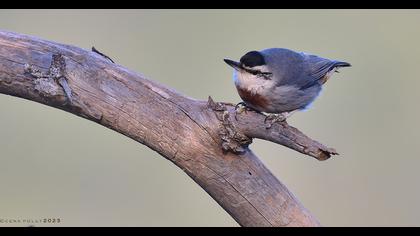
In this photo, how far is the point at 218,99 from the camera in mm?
6184

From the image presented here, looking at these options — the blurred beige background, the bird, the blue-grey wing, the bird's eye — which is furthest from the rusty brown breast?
the blurred beige background

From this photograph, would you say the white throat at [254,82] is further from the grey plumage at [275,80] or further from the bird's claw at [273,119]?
the bird's claw at [273,119]

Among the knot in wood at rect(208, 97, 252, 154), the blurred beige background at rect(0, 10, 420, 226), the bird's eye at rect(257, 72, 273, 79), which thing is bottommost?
the blurred beige background at rect(0, 10, 420, 226)

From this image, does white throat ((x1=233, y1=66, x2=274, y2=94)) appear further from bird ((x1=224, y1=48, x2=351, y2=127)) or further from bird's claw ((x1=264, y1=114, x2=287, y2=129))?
bird's claw ((x1=264, y1=114, x2=287, y2=129))

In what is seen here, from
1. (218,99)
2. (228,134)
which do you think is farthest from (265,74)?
(218,99)

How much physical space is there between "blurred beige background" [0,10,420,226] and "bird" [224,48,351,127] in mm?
1857

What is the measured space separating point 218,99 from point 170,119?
2899 millimetres

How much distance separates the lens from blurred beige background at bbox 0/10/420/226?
5695 mm

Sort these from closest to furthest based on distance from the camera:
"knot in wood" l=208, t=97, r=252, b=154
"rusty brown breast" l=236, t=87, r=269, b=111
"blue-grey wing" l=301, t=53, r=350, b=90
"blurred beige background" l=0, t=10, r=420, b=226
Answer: "knot in wood" l=208, t=97, r=252, b=154 < "rusty brown breast" l=236, t=87, r=269, b=111 < "blue-grey wing" l=301, t=53, r=350, b=90 < "blurred beige background" l=0, t=10, r=420, b=226

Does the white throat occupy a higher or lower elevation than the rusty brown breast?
higher

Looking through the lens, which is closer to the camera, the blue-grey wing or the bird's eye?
the bird's eye

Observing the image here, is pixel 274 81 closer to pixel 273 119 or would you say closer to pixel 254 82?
pixel 254 82

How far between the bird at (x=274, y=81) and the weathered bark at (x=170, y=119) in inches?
16.3

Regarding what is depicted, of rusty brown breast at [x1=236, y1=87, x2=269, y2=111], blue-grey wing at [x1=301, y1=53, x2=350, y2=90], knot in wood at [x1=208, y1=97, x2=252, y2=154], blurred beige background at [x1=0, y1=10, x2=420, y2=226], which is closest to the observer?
knot in wood at [x1=208, y1=97, x2=252, y2=154]
